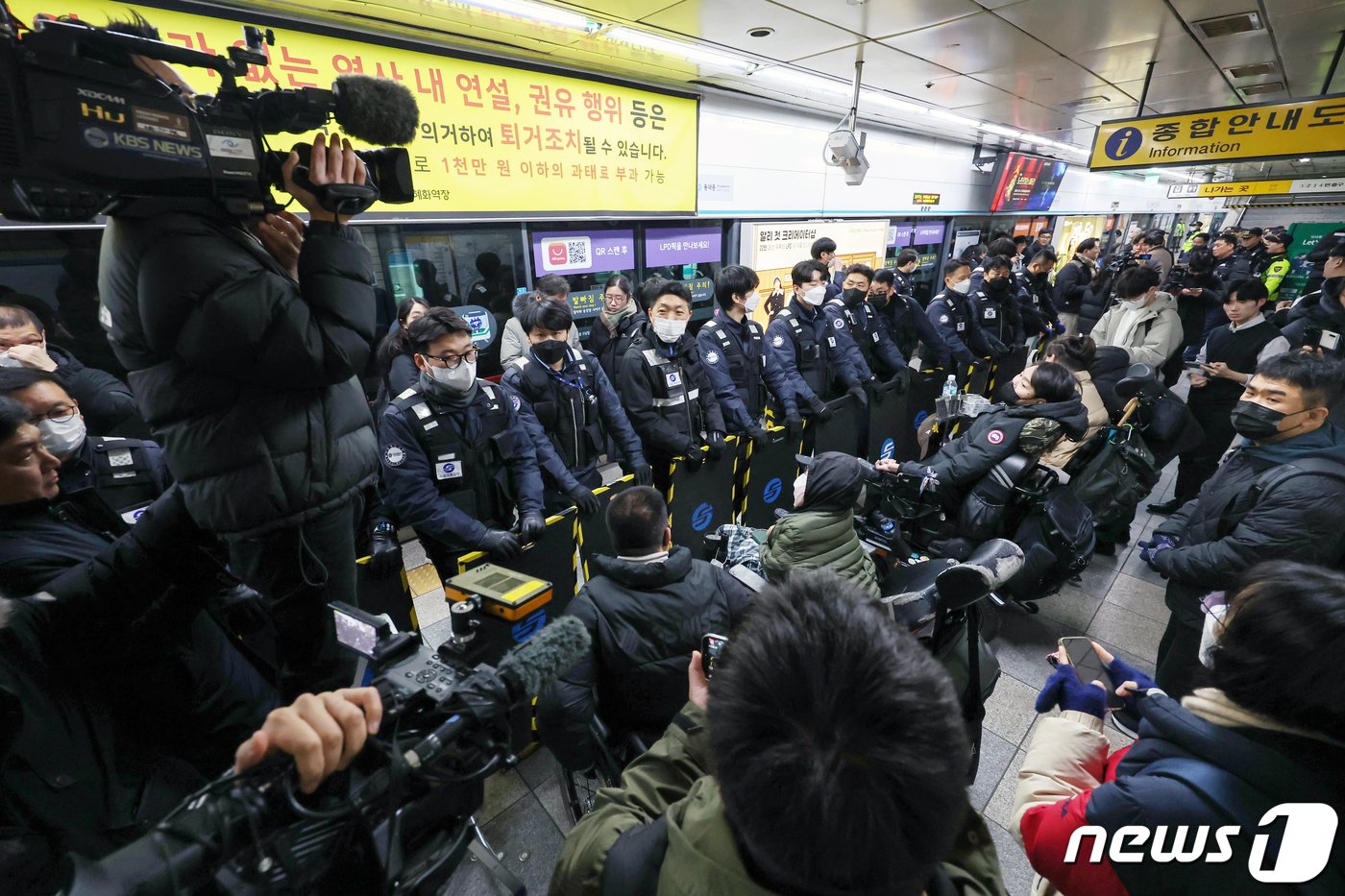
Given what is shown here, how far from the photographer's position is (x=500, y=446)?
113 inches

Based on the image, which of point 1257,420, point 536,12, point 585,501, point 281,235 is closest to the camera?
point 281,235

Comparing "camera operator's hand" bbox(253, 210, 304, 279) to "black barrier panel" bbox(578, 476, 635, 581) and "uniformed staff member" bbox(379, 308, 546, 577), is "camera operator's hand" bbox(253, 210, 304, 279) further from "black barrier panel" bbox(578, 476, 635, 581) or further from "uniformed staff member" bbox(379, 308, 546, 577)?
"black barrier panel" bbox(578, 476, 635, 581)

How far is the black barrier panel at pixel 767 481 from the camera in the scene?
424cm

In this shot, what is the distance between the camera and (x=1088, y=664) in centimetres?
221

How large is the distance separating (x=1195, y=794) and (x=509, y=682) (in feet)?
4.43

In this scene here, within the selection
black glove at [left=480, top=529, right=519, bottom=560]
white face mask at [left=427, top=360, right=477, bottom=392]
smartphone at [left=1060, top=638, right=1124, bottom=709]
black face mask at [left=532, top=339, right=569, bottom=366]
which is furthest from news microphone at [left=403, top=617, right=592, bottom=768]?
black face mask at [left=532, top=339, right=569, bottom=366]

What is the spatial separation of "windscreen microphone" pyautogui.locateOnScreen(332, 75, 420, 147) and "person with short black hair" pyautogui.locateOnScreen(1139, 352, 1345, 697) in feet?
10.9

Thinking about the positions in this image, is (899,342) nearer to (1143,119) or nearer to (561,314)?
(1143,119)

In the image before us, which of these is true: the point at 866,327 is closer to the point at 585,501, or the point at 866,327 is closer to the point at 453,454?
the point at 585,501

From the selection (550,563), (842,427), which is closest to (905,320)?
(842,427)

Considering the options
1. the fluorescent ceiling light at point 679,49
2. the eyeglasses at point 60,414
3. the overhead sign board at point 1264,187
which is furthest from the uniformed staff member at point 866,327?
the overhead sign board at point 1264,187

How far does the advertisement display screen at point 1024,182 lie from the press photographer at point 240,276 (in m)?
12.0

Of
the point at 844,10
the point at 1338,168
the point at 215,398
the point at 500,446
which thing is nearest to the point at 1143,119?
the point at 844,10

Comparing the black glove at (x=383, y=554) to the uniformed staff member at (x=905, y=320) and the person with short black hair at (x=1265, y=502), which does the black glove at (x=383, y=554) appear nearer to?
the person with short black hair at (x=1265, y=502)
